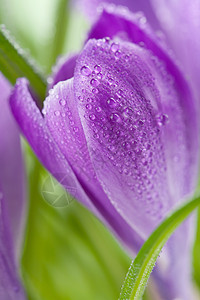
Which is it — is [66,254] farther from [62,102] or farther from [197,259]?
[62,102]

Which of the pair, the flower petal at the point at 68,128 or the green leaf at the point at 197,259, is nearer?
the flower petal at the point at 68,128

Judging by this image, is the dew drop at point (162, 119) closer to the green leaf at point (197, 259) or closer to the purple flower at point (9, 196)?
the purple flower at point (9, 196)

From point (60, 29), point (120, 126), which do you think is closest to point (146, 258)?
point (120, 126)

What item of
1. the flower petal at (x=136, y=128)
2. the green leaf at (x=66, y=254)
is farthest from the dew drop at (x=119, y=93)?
the green leaf at (x=66, y=254)

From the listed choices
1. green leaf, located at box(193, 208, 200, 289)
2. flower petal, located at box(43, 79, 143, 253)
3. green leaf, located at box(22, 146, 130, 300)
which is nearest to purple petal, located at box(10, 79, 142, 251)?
flower petal, located at box(43, 79, 143, 253)

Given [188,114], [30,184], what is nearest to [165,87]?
[188,114]

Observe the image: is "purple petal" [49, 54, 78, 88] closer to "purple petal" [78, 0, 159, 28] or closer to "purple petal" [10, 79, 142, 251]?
"purple petal" [10, 79, 142, 251]
